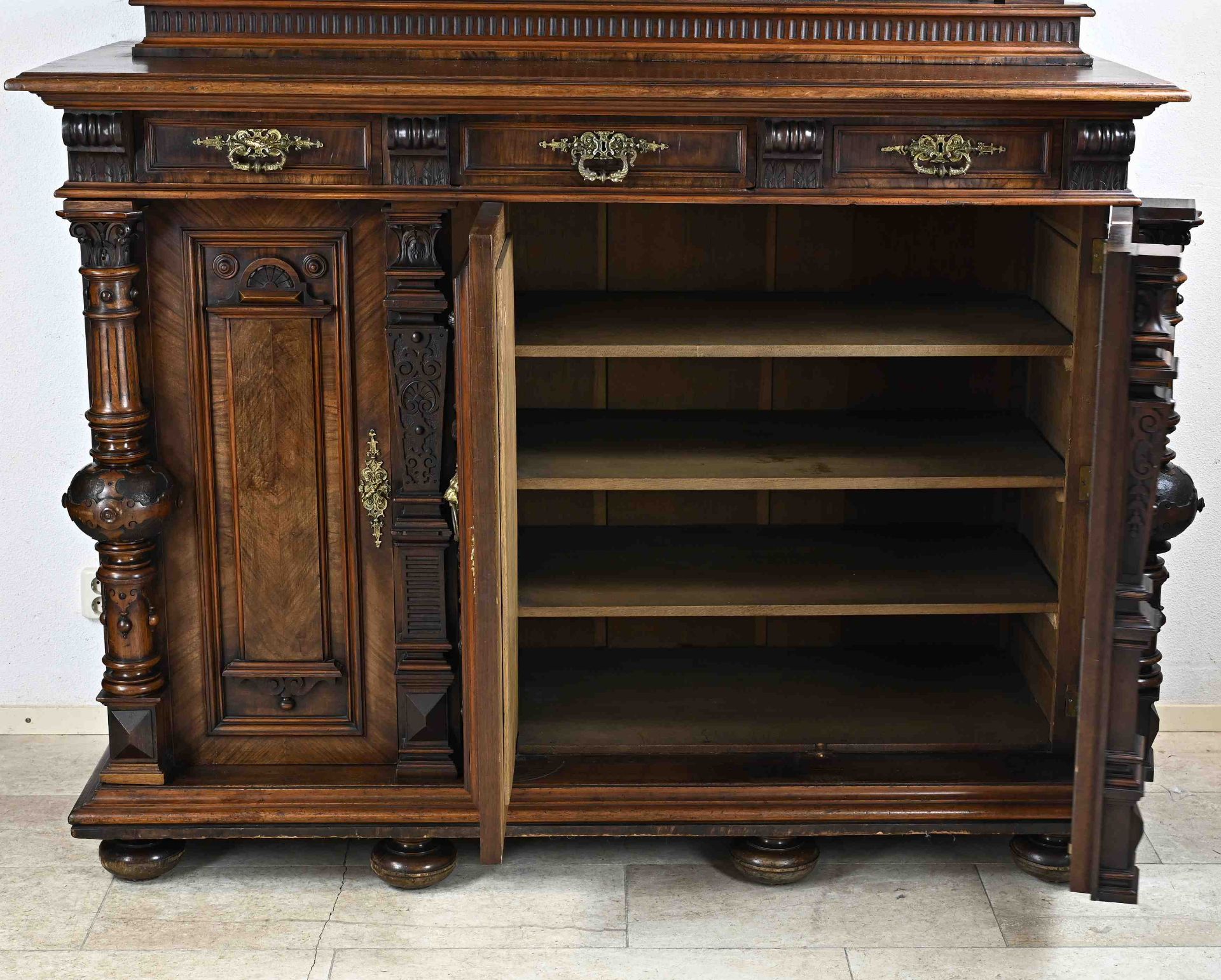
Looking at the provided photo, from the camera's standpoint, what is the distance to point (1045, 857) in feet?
8.79

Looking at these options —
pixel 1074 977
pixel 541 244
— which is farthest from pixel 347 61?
pixel 1074 977

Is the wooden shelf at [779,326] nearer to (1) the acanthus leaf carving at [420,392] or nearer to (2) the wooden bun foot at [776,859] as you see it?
(1) the acanthus leaf carving at [420,392]

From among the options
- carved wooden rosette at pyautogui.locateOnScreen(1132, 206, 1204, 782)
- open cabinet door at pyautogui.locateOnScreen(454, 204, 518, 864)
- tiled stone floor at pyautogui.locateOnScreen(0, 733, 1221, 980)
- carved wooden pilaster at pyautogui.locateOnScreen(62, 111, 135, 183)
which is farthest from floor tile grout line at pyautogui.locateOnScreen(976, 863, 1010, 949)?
carved wooden pilaster at pyautogui.locateOnScreen(62, 111, 135, 183)

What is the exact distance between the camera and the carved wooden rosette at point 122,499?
2.41 meters

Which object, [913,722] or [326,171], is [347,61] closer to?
[326,171]

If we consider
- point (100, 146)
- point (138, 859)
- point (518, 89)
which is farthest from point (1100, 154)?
point (138, 859)

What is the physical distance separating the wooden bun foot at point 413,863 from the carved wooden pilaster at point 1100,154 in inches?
56.5

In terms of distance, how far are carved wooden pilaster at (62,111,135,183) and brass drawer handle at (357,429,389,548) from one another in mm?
532

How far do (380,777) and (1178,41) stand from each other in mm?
1968

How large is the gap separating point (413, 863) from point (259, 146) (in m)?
1.15

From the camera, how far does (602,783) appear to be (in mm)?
2662

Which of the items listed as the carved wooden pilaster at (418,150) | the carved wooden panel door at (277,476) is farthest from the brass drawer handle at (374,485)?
the carved wooden pilaster at (418,150)

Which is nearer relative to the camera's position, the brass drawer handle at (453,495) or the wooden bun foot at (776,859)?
the brass drawer handle at (453,495)

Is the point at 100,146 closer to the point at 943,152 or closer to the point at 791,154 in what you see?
the point at 791,154
